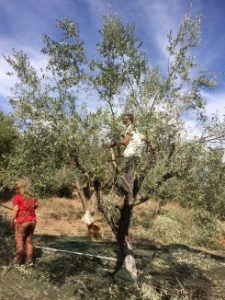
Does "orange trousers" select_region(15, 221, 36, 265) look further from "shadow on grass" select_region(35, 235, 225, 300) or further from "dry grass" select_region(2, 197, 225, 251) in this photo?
"dry grass" select_region(2, 197, 225, 251)

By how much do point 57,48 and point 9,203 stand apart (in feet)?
67.2

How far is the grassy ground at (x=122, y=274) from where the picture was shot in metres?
12.5

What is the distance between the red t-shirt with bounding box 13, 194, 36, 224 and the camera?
43.1ft

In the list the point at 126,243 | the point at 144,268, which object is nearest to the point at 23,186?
the point at 126,243

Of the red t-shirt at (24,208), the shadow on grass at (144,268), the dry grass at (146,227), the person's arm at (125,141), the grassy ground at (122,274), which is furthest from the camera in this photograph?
the dry grass at (146,227)

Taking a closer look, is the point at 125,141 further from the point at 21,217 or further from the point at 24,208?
the point at 21,217

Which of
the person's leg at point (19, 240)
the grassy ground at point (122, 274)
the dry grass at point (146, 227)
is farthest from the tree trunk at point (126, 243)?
the dry grass at point (146, 227)

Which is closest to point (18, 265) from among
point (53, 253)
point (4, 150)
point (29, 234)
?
point (29, 234)

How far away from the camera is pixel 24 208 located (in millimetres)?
13203

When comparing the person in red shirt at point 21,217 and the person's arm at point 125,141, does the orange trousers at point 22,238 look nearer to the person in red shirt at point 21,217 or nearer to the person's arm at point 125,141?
the person in red shirt at point 21,217

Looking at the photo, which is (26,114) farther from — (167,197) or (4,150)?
(4,150)

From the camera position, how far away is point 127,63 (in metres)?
14.7

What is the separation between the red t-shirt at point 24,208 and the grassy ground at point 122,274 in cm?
145

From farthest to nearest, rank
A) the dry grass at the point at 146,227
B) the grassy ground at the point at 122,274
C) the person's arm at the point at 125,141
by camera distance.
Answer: the dry grass at the point at 146,227 < the grassy ground at the point at 122,274 < the person's arm at the point at 125,141
